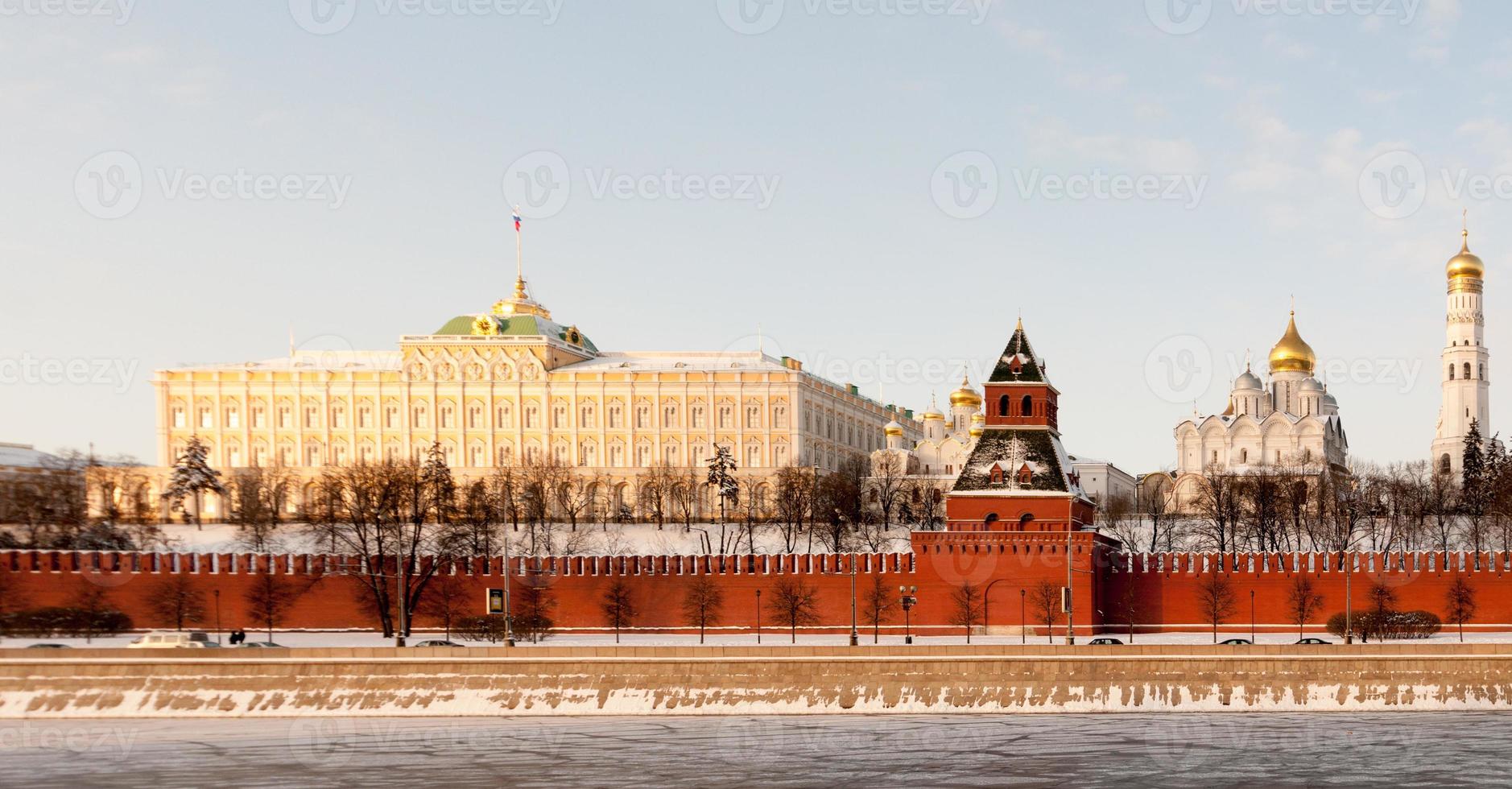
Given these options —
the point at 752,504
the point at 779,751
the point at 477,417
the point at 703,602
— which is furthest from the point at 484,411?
the point at 779,751

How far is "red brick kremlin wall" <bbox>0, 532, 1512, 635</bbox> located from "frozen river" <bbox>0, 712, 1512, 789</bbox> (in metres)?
13.5

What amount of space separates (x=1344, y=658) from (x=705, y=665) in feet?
50.6

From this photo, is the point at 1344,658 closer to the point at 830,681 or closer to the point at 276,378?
the point at 830,681

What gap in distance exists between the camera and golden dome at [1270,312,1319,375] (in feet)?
328

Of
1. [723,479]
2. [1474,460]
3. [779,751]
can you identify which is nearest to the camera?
[779,751]

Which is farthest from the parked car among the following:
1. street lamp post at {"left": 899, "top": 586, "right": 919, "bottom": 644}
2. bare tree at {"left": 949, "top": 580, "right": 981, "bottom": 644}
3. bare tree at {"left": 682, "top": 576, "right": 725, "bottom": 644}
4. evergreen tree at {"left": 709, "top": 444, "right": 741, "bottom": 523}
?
evergreen tree at {"left": 709, "top": 444, "right": 741, "bottom": 523}

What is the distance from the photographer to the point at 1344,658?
1583 inches

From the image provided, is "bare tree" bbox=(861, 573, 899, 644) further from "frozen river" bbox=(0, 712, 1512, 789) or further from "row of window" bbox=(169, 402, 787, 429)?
"row of window" bbox=(169, 402, 787, 429)

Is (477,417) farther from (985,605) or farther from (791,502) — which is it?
(985,605)

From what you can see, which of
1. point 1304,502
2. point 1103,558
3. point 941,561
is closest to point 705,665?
point 941,561

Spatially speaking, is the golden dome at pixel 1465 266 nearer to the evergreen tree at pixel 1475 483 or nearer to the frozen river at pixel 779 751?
the evergreen tree at pixel 1475 483

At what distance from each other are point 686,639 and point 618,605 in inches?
124

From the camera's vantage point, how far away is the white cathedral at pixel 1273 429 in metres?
94.6

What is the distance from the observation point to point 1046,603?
52.1m
